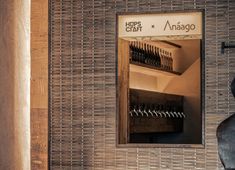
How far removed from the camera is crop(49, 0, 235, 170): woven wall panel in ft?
19.8

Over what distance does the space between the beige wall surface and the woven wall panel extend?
9.7 inches

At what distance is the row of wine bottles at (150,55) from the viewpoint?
21.4 ft

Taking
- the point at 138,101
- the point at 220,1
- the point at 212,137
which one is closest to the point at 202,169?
the point at 212,137

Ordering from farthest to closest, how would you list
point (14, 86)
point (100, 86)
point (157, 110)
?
point (157, 110)
point (14, 86)
point (100, 86)

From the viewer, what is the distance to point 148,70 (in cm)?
706

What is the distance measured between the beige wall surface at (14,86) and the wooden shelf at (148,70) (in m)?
1.02

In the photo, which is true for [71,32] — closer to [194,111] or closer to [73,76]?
[73,76]

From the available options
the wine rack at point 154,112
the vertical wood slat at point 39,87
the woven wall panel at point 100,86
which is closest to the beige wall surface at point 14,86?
the vertical wood slat at point 39,87

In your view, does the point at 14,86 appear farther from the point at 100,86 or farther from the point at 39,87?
the point at 100,86

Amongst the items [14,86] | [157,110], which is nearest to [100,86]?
[14,86]

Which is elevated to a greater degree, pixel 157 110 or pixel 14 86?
pixel 14 86

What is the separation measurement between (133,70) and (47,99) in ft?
2.89

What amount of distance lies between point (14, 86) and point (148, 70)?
144cm

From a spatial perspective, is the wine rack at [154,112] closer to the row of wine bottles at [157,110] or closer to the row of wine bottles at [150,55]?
the row of wine bottles at [157,110]
